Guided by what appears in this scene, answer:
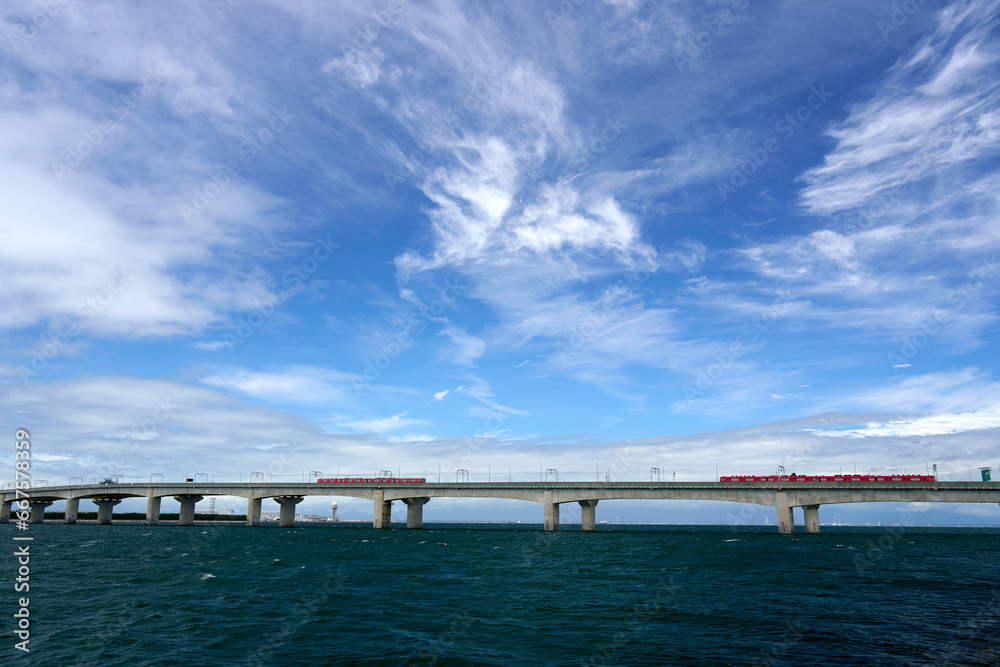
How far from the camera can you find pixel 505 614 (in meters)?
28.3

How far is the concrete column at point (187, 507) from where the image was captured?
157075 millimetres

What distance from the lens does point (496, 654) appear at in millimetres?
20719

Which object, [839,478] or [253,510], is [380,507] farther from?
[839,478]

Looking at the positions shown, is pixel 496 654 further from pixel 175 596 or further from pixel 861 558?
pixel 861 558

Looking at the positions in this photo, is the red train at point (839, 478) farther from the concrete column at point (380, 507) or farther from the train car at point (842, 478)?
the concrete column at point (380, 507)

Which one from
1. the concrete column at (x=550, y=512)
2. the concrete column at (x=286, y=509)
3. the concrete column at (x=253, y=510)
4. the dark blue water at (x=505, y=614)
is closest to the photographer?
the dark blue water at (x=505, y=614)

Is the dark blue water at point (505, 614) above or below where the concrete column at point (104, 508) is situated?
above

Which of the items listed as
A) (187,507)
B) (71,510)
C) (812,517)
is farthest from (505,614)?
(71,510)

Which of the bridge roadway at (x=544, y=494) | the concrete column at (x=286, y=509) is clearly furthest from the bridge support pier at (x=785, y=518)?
the concrete column at (x=286, y=509)

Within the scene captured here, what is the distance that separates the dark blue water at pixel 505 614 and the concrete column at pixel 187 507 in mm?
118319

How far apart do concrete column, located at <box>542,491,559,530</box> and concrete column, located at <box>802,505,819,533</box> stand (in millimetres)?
46322

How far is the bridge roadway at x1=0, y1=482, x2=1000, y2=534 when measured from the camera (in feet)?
321

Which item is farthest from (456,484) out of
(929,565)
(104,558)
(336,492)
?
(929,565)

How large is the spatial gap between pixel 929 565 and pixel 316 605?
54112 mm
